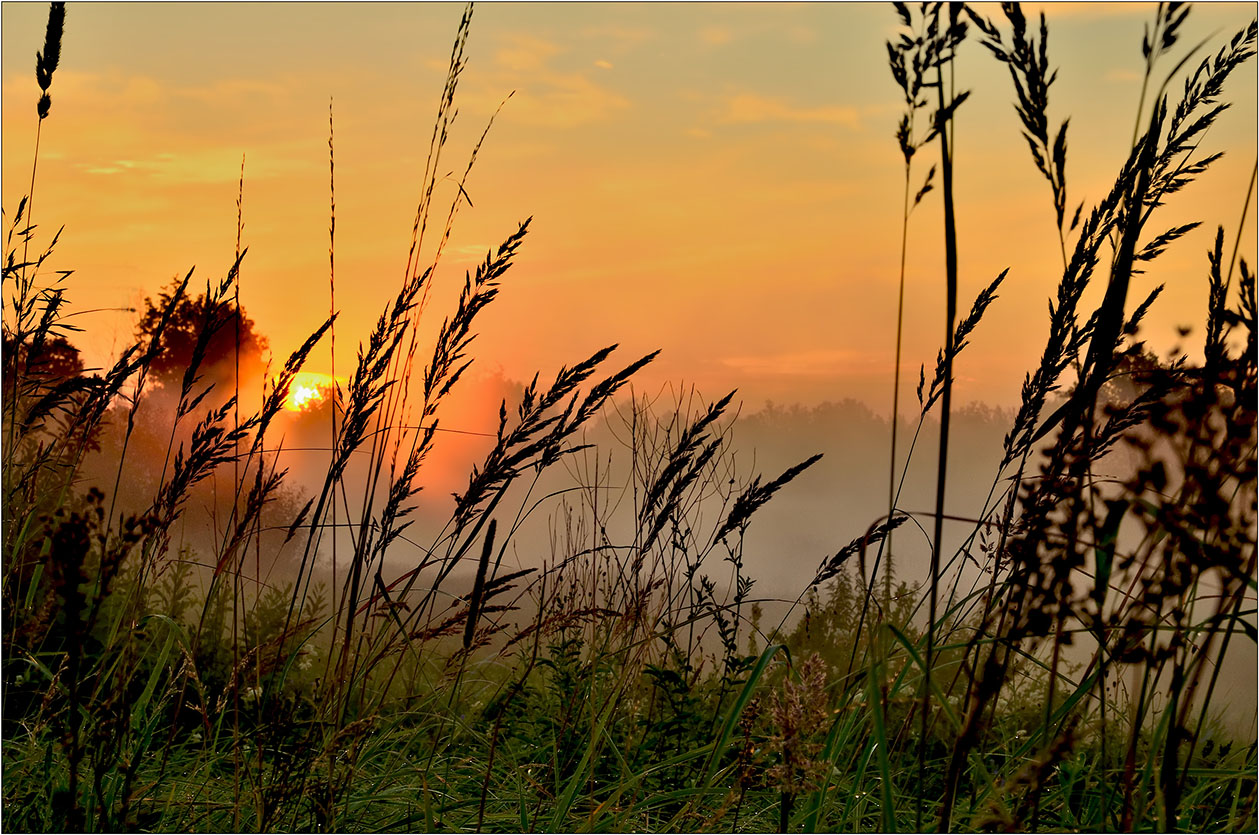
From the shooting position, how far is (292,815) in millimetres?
1875

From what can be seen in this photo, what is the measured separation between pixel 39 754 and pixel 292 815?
101cm

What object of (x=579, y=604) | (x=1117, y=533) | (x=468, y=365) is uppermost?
(x=468, y=365)

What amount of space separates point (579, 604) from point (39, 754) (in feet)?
5.82

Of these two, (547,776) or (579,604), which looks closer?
(547,776)

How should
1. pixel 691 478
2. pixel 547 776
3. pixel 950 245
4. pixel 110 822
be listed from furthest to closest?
pixel 547 776, pixel 691 478, pixel 110 822, pixel 950 245

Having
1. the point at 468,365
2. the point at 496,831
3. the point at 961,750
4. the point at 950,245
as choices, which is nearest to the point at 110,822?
the point at 496,831

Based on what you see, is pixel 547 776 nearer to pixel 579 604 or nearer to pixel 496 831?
pixel 496 831

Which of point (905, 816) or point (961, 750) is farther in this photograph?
point (905, 816)

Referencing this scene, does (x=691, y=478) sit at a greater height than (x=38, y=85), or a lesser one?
lesser

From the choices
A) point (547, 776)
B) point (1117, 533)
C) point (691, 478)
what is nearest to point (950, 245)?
point (1117, 533)

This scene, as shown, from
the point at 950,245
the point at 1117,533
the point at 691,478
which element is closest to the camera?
the point at 950,245

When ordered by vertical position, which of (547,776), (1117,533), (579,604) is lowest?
(547,776)

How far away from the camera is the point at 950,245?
117 centimetres

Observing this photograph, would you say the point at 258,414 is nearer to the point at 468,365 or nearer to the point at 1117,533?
the point at 468,365
